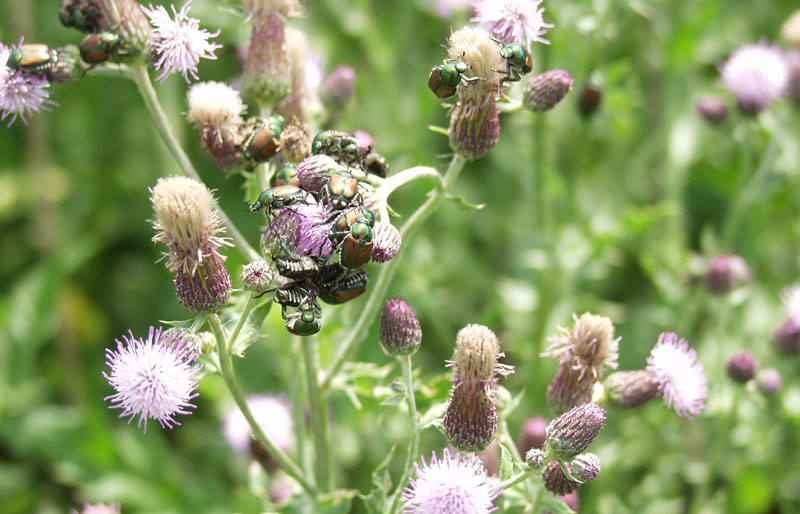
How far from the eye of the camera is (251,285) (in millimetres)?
2656

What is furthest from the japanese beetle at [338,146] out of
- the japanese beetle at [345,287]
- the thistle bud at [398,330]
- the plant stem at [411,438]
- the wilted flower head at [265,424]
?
the wilted flower head at [265,424]

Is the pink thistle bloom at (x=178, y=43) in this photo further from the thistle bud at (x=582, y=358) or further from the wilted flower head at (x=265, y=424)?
the wilted flower head at (x=265, y=424)

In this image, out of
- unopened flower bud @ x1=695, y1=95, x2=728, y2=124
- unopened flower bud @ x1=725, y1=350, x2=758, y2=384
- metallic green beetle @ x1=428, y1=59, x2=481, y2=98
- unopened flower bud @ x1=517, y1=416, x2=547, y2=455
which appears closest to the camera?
metallic green beetle @ x1=428, y1=59, x2=481, y2=98

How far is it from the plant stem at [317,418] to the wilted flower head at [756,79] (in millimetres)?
3340

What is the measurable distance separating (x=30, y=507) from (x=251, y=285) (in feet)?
12.5

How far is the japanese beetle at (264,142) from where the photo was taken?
2998 millimetres

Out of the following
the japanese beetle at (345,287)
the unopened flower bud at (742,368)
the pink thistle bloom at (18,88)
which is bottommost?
the japanese beetle at (345,287)

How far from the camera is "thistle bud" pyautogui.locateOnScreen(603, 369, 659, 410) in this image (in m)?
3.08

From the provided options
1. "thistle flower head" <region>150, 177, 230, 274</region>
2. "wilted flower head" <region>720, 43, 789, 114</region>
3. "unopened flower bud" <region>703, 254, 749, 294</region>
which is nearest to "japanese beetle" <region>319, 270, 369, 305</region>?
"thistle flower head" <region>150, 177, 230, 274</region>

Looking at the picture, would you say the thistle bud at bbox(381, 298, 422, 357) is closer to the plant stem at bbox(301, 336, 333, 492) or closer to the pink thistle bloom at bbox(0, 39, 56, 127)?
the plant stem at bbox(301, 336, 333, 492)

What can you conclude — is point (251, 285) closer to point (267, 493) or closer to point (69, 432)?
point (267, 493)

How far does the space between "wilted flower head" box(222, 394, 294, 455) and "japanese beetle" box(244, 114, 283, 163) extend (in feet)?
5.40

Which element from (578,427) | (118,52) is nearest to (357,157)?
(118,52)

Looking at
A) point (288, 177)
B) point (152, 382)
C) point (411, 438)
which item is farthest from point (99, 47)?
point (411, 438)
